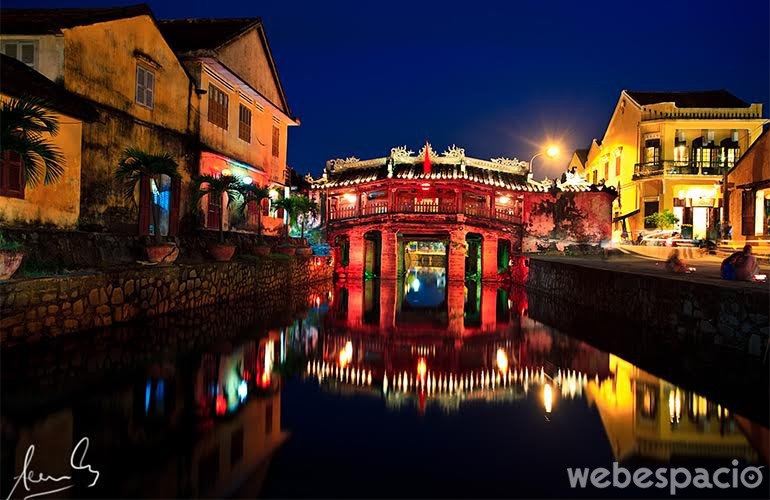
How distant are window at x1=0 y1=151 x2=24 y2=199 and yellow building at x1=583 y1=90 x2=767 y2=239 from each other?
33.9 metres

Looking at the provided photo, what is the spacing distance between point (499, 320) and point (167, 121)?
1213 cm

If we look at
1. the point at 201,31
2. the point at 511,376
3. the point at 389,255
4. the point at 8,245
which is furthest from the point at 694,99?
the point at 8,245

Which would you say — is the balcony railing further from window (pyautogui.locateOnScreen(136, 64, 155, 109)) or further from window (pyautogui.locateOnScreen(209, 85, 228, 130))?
window (pyautogui.locateOnScreen(136, 64, 155, 109))

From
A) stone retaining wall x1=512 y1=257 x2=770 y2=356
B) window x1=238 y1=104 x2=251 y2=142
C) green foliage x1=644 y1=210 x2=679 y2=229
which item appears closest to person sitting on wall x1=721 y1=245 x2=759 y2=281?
stone retaining wall x1=512 y1=257 x2=770 y2=356

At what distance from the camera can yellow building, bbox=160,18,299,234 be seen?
18984mm

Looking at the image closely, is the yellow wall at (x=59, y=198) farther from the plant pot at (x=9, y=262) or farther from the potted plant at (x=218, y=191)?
the potted plant at (x=218, y=191)

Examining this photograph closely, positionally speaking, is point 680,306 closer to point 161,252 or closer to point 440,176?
point 161,252

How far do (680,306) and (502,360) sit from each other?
4.34 meters

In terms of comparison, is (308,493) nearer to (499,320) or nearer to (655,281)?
(655,281)

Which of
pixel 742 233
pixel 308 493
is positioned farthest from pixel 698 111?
pixel 308 493

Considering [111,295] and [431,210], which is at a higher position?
[431,210]

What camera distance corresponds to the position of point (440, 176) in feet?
101

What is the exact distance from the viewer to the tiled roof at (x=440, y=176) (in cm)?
3100
